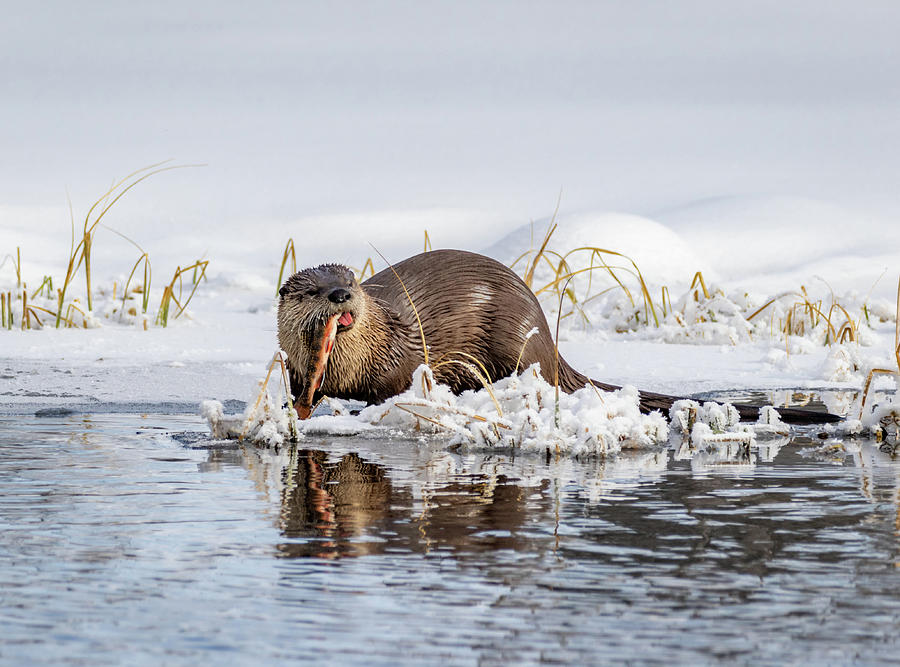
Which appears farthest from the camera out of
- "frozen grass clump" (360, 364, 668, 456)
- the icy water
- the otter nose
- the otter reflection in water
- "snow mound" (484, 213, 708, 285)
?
"snow mound" (484, 213, 708, 285)

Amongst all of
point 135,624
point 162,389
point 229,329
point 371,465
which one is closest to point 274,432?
point 371,465

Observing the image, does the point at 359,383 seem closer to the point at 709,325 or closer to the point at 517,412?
the point at 517,412

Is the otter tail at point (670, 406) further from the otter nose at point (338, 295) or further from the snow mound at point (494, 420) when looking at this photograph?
the otter nose at point (338, 295)

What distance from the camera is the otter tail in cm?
422

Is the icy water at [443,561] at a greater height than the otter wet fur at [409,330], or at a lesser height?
lesser

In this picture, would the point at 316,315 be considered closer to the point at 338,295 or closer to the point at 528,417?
the point at 338,295

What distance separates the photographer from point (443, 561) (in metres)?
2.00

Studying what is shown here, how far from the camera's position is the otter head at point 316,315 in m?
4.12

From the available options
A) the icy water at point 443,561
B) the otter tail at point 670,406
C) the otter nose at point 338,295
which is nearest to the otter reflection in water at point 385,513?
the icy water at point 443,561

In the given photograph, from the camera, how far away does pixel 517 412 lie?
370cm

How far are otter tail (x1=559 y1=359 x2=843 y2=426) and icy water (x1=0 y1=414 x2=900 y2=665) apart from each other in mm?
1013

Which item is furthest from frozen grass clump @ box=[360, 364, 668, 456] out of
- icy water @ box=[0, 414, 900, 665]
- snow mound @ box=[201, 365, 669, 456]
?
icy water @ box=[0, 414, 900, 665]

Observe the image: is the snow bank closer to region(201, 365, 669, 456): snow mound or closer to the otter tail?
region(201, 365, 669, 456): snow mound

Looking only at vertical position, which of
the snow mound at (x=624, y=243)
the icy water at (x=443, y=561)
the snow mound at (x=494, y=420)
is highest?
the snow mound at (x=624, y=243)
